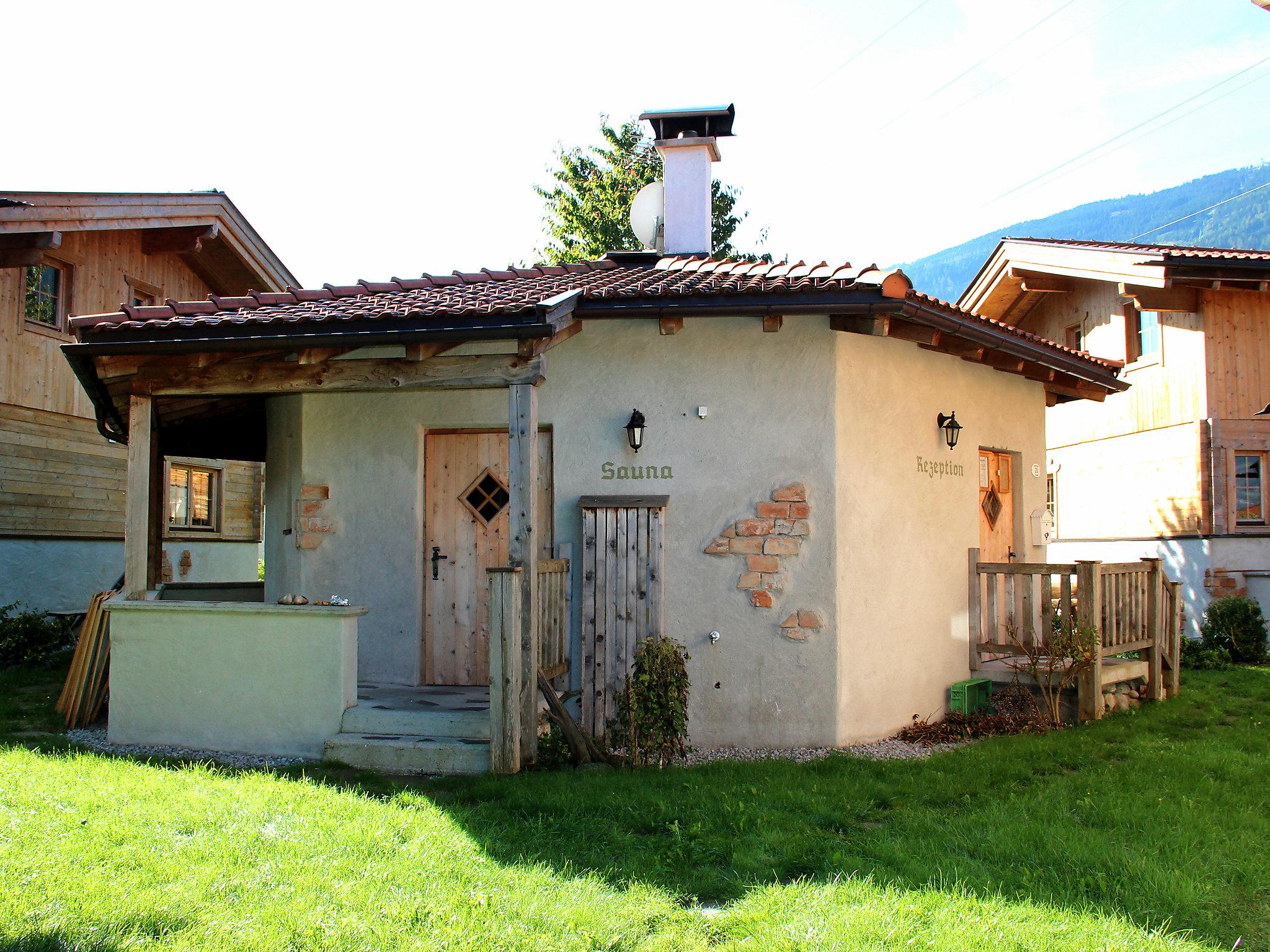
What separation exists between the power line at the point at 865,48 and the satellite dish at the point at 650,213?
5.82m

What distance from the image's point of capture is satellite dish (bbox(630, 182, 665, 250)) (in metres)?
10.9

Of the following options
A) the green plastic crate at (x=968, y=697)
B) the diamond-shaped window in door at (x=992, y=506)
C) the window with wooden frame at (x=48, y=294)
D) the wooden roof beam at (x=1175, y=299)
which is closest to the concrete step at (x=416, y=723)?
the green plastic crate at (x=968, y=697)

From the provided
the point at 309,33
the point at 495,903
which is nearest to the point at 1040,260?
the point at 309,33

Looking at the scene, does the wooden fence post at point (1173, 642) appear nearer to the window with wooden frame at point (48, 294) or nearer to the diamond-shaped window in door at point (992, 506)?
the diamond-shaped window in door at point (992, 506)

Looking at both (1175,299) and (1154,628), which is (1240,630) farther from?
(1175,299)

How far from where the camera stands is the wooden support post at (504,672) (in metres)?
5.96

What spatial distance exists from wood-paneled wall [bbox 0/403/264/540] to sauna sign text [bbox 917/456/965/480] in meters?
9.93

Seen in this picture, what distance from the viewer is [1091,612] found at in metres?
7.77

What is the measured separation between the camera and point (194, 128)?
1565 centimetres

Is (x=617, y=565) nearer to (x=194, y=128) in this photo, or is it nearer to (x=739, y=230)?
(x=194, y=128)

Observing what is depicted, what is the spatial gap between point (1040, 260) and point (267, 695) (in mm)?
12874

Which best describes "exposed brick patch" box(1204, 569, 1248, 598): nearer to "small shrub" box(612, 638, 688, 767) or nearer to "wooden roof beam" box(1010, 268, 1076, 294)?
"wooden roof beam" box(1010, 268, 1076, 294)

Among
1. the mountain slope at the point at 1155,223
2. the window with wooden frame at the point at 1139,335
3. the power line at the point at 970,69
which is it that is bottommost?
the window with wooden frame at the point at 1139,335

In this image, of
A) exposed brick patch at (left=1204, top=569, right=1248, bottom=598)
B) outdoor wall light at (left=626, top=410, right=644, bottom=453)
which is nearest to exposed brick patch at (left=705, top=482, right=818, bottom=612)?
outdoor wall light at (left=626, top=410, right=644, bottom=453)
